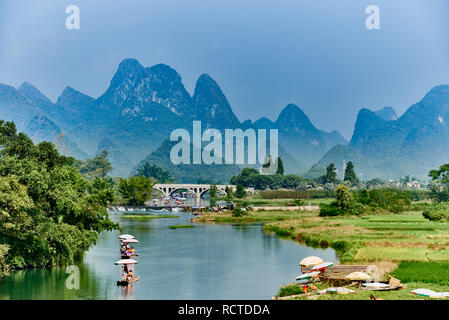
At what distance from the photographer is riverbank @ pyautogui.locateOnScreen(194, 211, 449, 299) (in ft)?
79.1

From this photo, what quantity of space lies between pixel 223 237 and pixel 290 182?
111 m

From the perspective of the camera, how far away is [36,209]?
27.1m

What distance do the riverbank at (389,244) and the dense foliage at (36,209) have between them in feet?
45.7

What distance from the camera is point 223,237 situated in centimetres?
5062

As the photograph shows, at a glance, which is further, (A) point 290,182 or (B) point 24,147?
(A) point 290,182

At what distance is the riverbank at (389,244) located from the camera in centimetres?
2411

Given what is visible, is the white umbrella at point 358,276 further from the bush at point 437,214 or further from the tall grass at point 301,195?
the tall grass at point 301,195

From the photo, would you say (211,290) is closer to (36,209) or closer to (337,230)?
(36,209)

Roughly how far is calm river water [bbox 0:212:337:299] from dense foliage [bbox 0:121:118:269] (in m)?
1.33

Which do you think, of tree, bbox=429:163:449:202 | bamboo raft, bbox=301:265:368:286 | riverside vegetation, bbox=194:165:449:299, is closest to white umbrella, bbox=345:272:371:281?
bamboo raft, bbox=301:265:368:286

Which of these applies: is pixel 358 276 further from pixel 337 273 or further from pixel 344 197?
pixel 344 197

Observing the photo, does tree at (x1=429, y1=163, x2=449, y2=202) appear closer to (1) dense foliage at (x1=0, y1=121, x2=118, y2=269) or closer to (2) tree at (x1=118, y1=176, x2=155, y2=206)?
(2) tree at (x1=118, y1=176, x2=155, y2=206)

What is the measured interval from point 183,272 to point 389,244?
45.9 feet
